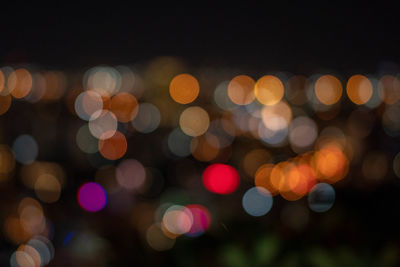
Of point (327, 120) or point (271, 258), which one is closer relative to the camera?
point (271, 258)

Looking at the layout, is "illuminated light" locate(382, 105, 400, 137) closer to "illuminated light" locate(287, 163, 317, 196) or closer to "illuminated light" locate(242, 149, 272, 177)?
"illuminated light" locate(287, 163, 317, 196)

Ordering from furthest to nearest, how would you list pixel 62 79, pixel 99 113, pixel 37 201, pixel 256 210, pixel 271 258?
pixel 99 113, pixel 62 79, pixel 37 201, pixel 256 210, pixel 271 258

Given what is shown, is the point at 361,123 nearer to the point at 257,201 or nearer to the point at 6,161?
the point at 257,201

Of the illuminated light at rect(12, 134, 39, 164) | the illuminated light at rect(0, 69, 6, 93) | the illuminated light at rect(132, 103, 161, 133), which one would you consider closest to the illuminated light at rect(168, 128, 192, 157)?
the illuminated light at rect(132, 103, 161, 133)

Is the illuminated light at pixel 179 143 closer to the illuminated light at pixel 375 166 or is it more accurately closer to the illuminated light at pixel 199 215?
the illuminated light at pixel 375 166

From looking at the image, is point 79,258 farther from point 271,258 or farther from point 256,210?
point 256,210

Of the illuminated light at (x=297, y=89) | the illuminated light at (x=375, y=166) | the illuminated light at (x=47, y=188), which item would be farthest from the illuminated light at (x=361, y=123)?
the illuminated light at (x=47, y=188)

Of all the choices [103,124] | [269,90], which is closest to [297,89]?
[269,90]

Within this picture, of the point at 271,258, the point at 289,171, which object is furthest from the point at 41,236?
the point at 289,171
